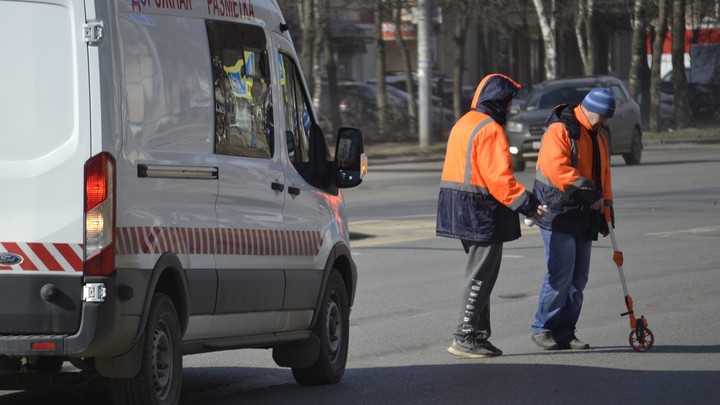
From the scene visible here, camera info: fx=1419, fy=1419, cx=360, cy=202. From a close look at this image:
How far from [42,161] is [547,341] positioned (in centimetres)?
456

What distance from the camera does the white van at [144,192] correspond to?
583 cm

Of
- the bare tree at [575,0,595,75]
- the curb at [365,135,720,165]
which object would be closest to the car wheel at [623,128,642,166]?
the curb at [365,135,720,165]

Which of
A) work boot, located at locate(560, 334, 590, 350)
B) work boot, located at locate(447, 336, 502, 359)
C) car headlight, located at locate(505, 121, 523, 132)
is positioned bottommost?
work boot, located at locate(560, 334, 590, 350)

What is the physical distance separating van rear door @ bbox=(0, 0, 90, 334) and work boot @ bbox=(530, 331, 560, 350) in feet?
14.5

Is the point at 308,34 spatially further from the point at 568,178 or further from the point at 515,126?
the point at 568,178

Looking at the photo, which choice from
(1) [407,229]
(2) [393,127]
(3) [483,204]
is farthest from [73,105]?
(2) [393,127]

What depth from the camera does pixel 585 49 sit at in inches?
1913

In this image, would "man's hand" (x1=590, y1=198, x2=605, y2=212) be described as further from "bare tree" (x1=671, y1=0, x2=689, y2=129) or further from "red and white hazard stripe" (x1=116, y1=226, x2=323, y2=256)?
"bare tree" (x1=671, y1=0, x2=689, y2=129)

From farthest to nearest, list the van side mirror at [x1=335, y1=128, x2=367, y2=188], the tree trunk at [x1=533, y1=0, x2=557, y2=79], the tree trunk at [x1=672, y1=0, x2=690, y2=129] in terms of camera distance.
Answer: the tree trunk at [x1=672, y1=0, x2=690, y2=129] < the tree trunk at [x1=533, y1=0, x2=557, y2=79] < the van side mirror at [x1=335, y1=128, x2=367, y2=188]

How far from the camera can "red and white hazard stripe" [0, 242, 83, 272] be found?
582 cm

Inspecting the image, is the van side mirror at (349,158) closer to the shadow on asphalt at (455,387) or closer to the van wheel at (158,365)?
the shadow on asphalt at (455,387)

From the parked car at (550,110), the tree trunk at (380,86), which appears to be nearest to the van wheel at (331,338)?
the parked car at (550,110)

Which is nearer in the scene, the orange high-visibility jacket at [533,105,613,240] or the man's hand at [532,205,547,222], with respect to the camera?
the man's hand at [532,205,547,222]

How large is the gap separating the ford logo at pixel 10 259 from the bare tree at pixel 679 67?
39.4 m
